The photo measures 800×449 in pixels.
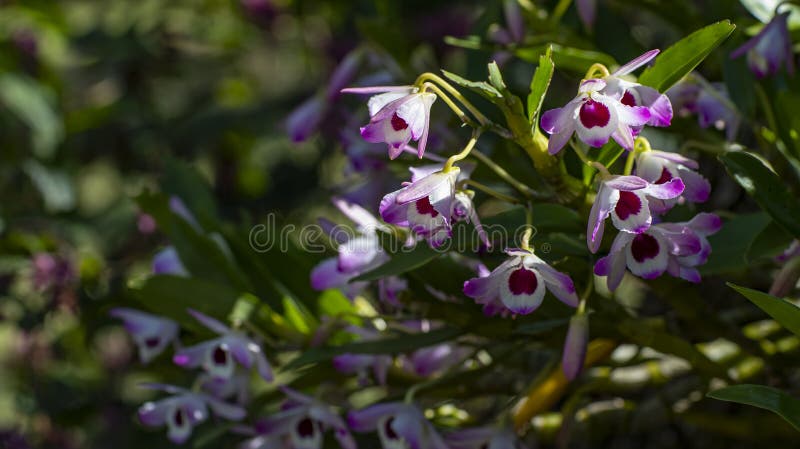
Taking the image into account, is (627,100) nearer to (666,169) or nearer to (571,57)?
(666,169)

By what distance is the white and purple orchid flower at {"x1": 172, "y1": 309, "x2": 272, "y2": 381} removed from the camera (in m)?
0.78

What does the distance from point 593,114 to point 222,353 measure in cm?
39

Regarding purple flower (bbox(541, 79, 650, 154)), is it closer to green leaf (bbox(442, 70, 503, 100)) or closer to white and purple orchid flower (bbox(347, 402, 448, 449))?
green leaf (bbox(442, 70, 503, 100))

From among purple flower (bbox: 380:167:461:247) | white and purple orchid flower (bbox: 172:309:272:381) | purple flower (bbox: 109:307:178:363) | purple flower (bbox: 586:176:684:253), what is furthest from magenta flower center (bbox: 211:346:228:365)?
purple flower (bbox: 586:176:684:253)

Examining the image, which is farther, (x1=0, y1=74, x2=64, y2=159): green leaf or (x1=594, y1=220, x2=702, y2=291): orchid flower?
(x1=0, y1=74, x2=64, y2=159): green leaf

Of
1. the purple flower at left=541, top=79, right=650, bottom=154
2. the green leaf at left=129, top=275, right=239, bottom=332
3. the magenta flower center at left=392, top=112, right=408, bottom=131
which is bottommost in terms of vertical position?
the green leaf at left=129, top=275, right=239, bottom=332

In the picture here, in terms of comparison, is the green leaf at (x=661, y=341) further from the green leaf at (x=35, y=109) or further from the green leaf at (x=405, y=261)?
the green leaf at (x=35, y=109)

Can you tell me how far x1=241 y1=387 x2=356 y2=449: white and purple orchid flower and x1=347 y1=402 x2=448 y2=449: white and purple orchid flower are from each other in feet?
0.12

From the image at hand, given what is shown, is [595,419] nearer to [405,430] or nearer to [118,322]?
[405,430]

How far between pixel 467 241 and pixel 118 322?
31.5 inches

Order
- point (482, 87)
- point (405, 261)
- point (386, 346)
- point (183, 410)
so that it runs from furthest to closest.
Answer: point (183, 410) → point (386, 346) → point (405, 261) → point (482, 87)

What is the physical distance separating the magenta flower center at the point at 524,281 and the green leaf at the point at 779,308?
12cm

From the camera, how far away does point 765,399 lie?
22.6 inches

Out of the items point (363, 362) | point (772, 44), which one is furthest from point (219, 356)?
point (772, 44)
